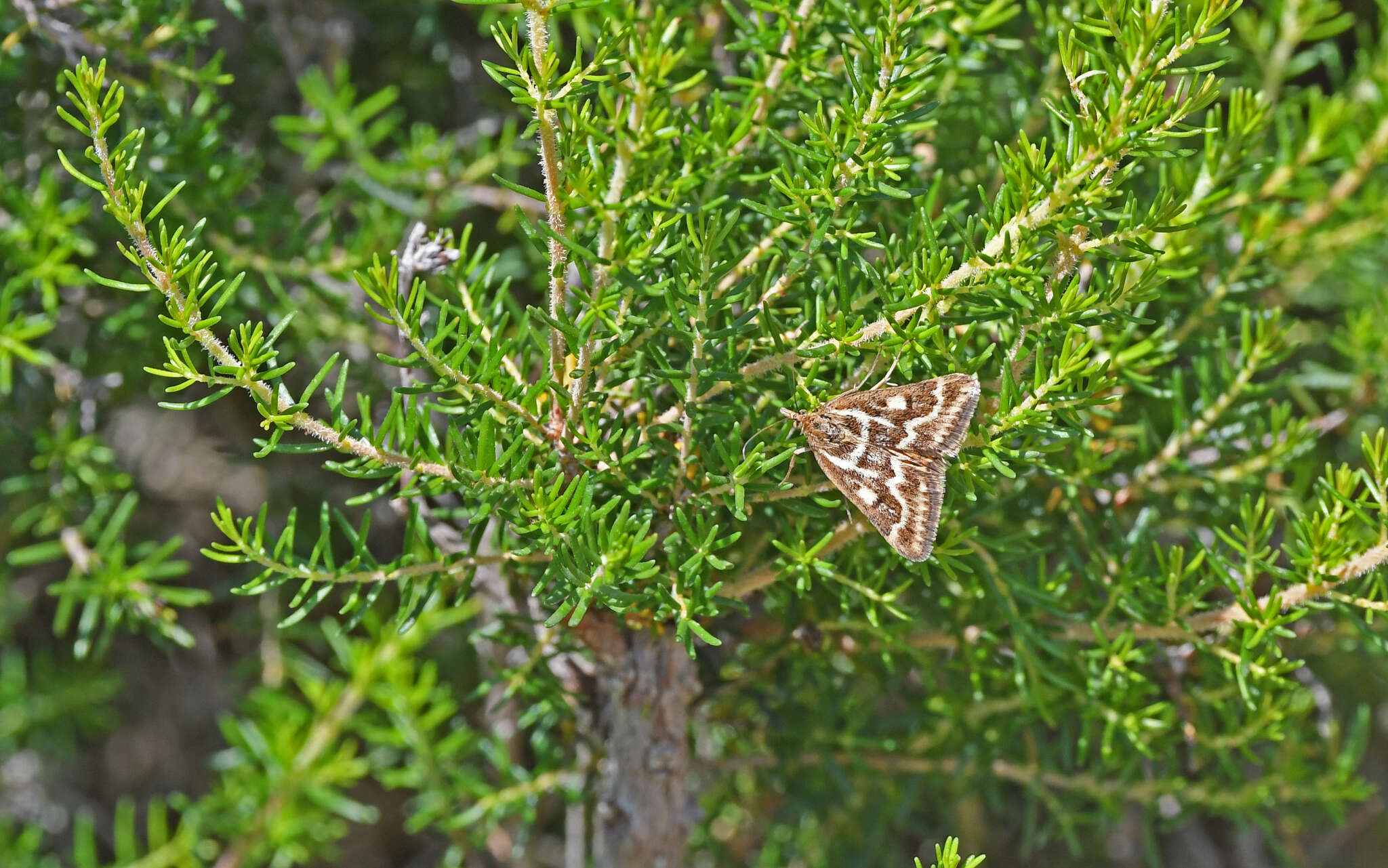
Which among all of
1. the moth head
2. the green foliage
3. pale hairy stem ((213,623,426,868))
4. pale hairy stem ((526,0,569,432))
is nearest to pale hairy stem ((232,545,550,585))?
the green foliage

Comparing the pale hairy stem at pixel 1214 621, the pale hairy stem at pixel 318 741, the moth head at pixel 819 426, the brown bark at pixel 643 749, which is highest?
the moth head at pixel 819 426

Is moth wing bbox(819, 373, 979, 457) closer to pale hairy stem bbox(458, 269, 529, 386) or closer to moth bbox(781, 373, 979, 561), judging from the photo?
moth bbox(781, 373, 979, 561)

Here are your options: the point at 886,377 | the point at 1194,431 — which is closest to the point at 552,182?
the point at 886,377

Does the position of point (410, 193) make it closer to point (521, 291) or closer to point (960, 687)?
point (521, 291)

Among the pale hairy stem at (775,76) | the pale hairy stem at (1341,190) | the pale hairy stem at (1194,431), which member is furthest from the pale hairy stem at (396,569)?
the pale hairy stem at (1341,190)

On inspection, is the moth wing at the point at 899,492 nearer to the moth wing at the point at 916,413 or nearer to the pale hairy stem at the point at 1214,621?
the moth wing at the point at 916,413

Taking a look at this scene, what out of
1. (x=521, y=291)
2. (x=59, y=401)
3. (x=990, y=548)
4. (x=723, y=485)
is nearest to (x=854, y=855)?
(x=990, y=548)
